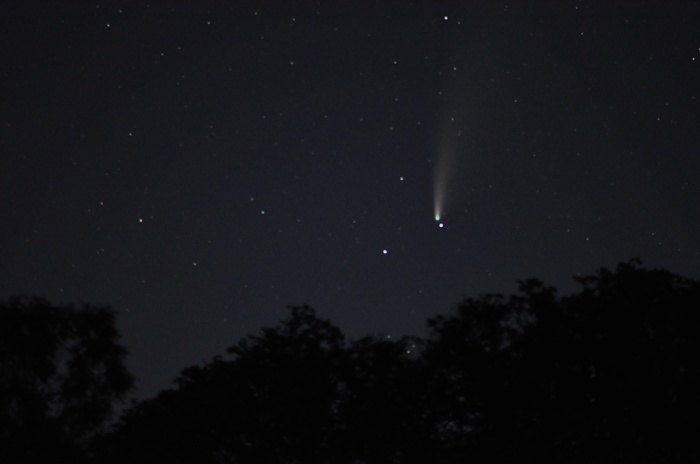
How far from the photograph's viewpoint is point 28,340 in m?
33.9

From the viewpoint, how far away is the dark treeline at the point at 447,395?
26828 mm

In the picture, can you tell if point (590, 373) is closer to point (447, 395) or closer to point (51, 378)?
point (447, 395)

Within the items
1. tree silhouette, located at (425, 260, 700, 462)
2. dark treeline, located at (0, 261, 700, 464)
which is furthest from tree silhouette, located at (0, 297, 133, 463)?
tree silhouette, located at (425, 260, 700, 462)

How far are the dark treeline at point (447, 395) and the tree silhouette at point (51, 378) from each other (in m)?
0.10

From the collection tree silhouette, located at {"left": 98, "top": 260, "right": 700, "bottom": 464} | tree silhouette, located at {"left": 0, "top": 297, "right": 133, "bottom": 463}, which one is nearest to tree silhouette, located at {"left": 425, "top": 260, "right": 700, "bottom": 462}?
tree silhouette, located at {"left": 98, "top": 260, "right": 700, "bottom": 464}

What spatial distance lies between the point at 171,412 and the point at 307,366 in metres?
5.87

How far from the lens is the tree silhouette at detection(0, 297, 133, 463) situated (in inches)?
1262

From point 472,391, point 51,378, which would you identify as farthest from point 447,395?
point 51,378

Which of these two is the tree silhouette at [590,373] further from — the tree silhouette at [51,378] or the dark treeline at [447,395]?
the tree silhouette at [51,378]

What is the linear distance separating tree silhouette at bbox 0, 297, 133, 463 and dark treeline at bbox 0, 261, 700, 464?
0.10 metres

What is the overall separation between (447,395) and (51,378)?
53.2ft

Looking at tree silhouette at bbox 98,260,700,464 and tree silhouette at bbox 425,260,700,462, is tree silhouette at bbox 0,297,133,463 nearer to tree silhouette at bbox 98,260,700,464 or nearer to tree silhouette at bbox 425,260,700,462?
tree silhouette at bbox 98,260,700,464

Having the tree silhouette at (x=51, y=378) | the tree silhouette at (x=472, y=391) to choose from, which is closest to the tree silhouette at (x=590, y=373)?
the tree silhouette at (x=472, y=391)

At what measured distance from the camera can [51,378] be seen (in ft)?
113
